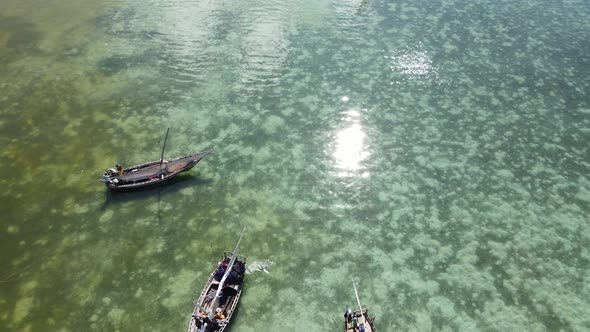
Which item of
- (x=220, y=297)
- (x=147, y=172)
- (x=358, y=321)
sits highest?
(x=147, y=172)

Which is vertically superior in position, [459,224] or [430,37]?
[430,37]

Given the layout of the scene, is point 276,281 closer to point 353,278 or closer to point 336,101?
point 353,278

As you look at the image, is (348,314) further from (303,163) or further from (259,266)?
(303,163)

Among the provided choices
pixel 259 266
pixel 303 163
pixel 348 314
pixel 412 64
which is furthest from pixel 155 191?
pixel 412 64

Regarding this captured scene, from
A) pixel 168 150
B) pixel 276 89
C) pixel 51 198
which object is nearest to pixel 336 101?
pixel 276 89

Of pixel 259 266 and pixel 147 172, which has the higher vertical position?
pixel 147 172

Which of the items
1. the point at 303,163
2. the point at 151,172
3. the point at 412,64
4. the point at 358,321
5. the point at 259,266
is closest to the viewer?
the point at 358,321

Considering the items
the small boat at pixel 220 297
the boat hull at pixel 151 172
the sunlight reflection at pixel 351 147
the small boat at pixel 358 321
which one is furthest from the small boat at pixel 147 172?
the small boat at pixel 358 321
